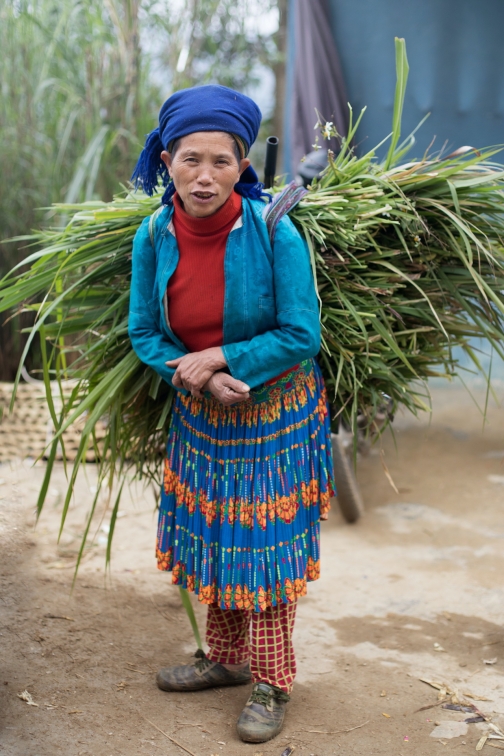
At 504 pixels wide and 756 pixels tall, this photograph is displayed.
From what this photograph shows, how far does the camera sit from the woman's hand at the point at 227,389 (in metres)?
1.75

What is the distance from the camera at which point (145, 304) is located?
1914 mm

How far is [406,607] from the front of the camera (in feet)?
9.21

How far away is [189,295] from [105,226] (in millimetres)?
484

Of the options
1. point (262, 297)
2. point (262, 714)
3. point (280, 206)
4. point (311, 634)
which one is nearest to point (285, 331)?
point (262, 297)

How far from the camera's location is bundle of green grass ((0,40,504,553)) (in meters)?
1.98

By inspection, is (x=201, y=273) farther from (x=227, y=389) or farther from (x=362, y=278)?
(x=362, y=278)

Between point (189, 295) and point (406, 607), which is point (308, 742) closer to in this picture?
point (406, 607)

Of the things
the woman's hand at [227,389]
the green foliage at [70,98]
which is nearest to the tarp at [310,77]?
the green foliage at [70,98]

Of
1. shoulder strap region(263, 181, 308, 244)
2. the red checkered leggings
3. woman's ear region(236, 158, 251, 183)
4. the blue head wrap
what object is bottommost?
the red checkered leggings

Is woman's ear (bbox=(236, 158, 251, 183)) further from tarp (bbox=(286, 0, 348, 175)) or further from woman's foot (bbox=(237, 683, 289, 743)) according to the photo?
tarp (bbox=(286, 0, 348, 175))

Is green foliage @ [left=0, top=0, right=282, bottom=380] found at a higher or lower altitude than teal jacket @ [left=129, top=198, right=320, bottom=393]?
higher

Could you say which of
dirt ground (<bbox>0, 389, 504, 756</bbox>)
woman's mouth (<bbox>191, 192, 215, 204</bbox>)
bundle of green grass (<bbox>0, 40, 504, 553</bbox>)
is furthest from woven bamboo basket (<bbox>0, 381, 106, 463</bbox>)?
woman's mouth (<bbox>191, 192, 215, 204</bbox>)

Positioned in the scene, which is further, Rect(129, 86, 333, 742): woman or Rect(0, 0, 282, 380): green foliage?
Rect(0, 0, 282, 380): green foliage

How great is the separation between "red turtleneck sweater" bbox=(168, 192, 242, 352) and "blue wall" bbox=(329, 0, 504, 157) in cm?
259
